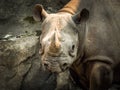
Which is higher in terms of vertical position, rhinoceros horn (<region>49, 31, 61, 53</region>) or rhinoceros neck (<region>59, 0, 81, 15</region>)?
rhinoceros neck (<region>59, 0, 81, 15</region>)

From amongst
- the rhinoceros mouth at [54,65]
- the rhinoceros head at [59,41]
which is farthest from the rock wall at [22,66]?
the rhinoceros mouth at [54,65]

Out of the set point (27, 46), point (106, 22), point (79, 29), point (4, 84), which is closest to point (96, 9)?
point (106, 22)

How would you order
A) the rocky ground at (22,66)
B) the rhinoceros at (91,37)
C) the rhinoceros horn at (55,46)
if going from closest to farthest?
the rhinoceros horn at (55,46) → the rhinoceros at (91,37) → the rocky ground at (22,66)

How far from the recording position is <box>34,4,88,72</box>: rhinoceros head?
3799mm

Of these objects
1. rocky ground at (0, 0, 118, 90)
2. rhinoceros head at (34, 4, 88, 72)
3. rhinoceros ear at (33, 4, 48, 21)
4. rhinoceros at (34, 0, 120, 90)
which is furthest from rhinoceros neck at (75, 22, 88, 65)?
rocky ground at (0, 0, 118, 90)

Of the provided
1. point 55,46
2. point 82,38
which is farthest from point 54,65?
point 82,38

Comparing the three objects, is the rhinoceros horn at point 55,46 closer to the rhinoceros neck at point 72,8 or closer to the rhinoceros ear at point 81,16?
the rhinoceros ear at point 81,16

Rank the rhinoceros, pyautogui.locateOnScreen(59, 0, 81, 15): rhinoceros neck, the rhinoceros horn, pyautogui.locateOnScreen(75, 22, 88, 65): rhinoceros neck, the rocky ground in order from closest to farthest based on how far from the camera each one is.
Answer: the rhinoceros horn → the rhinoceros → pyautogui.locateOnScreen(75, 22, 88, 65): rhinoceros neck → pyautogui.locateOnScreen(59, 0, 81, 15): rhinoceros neck → the rocky ground

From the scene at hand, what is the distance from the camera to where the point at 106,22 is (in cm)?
460

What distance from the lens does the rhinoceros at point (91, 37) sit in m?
4.11

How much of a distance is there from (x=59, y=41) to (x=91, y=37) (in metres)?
0.77

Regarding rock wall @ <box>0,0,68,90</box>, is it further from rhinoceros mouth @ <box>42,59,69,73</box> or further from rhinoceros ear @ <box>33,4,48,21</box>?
rhinoceros mouth @ <box>42,59,69,73</box>

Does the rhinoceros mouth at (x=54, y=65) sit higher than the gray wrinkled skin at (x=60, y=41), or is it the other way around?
the gray wrinkled skin at (x=60, y=41)

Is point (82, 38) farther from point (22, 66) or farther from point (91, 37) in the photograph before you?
point (22, 66)
